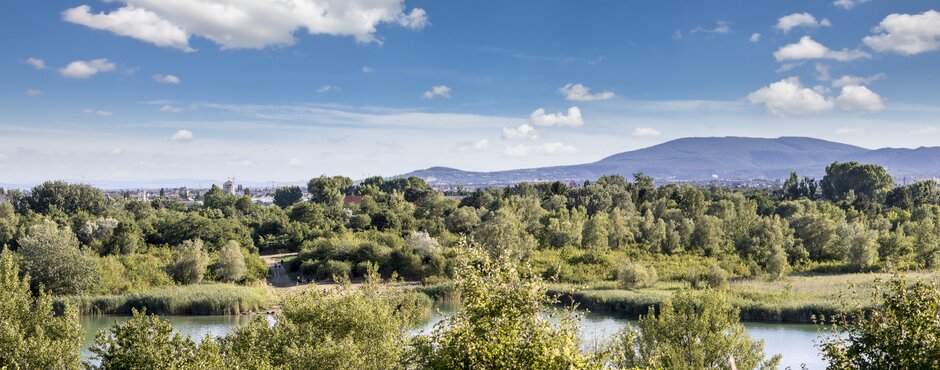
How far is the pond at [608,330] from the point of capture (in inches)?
1179

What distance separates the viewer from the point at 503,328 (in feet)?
33.0

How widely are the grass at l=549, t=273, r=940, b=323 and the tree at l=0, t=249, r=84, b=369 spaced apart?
2490 cm

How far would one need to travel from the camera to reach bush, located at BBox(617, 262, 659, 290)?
4381 cm

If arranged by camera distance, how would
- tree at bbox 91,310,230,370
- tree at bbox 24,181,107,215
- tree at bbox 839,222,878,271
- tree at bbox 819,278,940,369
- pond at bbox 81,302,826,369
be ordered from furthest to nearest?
tree at bbox 24,181,107,215, tree at bbox 839,222,878,271, pond at bbox 81,302,826,369, tree at bbox 91,310,230,370, tree at bbox 819,278,940,369

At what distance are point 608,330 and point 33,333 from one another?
25773 millimetres

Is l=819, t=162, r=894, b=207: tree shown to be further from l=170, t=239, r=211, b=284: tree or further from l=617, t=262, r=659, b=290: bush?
l=170, t=239, r=211, b=284: tree

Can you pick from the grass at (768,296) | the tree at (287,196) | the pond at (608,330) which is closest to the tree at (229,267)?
the pond at (608,330)

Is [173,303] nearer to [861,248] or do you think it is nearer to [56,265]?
[56,265]

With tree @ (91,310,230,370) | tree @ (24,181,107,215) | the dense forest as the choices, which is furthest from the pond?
tree @ (24,181,107,215)

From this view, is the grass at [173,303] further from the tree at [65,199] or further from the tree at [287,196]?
the tree at [287,196]

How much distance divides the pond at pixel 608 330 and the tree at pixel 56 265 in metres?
2.81

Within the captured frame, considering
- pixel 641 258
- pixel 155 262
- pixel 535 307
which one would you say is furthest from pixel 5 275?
pixel 641 258

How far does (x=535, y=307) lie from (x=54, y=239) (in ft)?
131

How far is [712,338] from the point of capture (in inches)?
798
